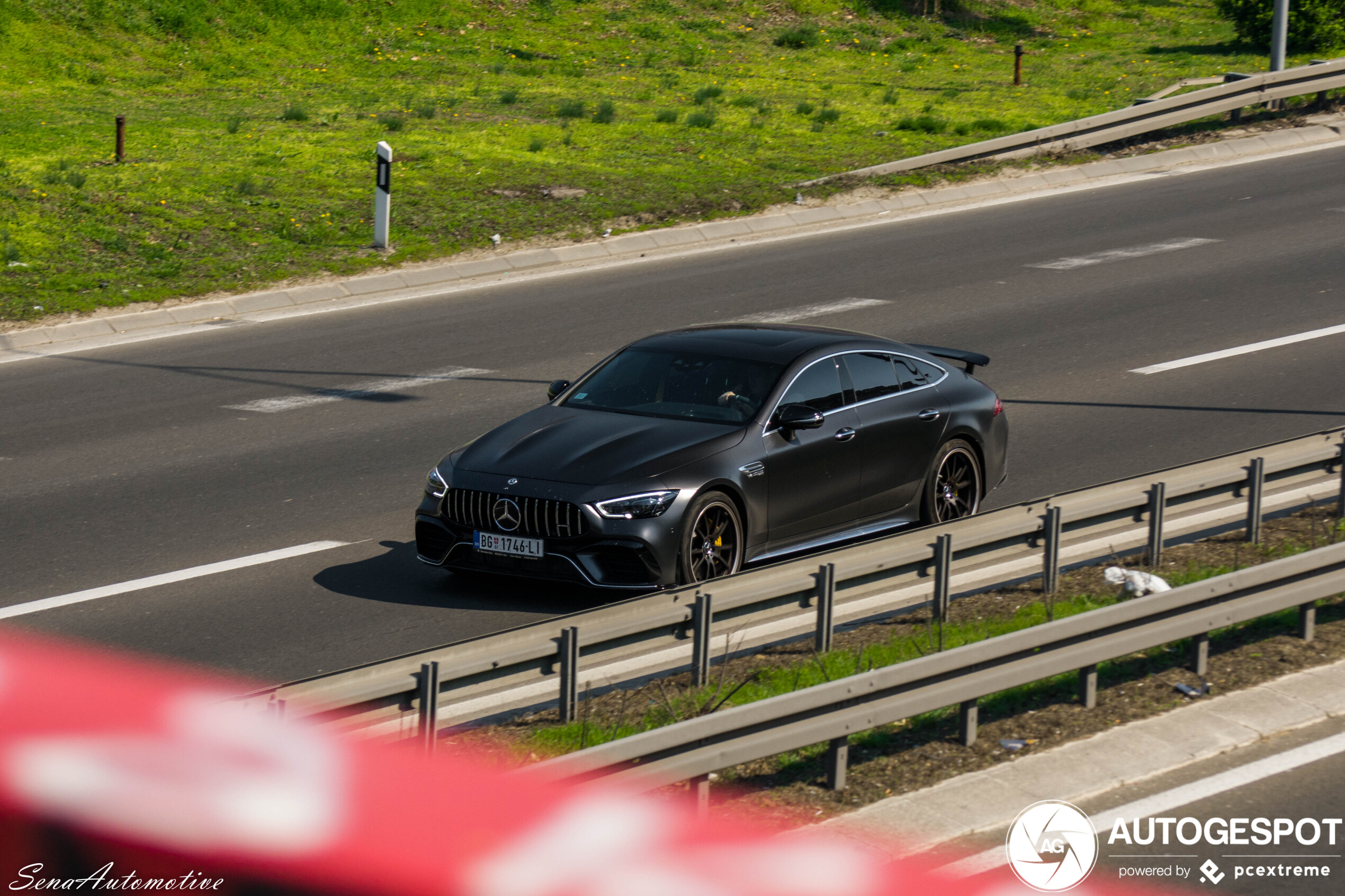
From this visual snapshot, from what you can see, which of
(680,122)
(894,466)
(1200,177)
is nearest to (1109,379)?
(894,466)

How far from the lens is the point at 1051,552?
8477 millimetres

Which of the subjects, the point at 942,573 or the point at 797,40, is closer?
the point at 942,573

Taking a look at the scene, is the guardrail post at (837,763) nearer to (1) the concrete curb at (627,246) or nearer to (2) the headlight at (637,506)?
(2) the headlight at (637,506)

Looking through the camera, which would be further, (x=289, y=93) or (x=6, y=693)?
(x=289, y=93)

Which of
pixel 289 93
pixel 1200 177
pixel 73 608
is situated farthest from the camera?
pixel 289 93

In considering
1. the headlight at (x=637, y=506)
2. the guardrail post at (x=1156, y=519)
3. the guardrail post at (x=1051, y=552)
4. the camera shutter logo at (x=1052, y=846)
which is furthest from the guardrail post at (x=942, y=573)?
the camera shutter logo at (x=1052, y=846)

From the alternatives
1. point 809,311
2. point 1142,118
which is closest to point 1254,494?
point 809,311

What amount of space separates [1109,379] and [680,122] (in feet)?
47.0

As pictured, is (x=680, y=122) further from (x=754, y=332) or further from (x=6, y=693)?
(x=6, y=693)

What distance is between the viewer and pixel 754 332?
10375 mm

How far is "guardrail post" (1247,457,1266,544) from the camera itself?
9273mm

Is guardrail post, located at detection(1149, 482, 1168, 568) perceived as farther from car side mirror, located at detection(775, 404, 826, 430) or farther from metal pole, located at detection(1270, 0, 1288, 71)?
metal pole, located at detection(1270, 0, 1288, 71)

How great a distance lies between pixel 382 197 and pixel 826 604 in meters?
12.9

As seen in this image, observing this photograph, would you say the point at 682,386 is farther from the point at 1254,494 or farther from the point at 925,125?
the point at 925,125
